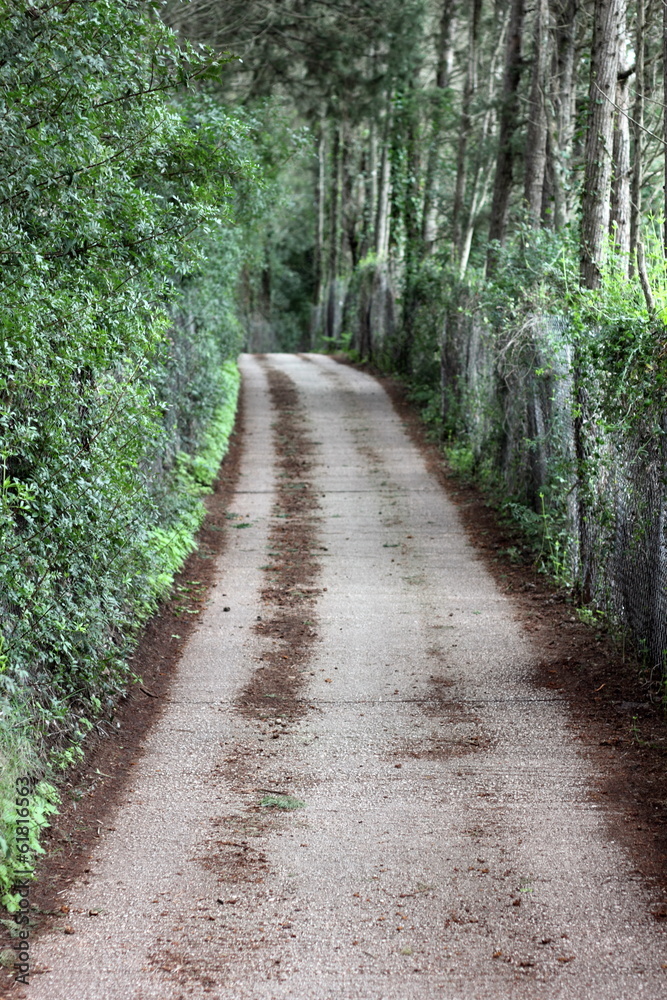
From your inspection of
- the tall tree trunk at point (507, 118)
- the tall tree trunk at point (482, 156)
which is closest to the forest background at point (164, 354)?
the tall tree trunk at point (507, 118)

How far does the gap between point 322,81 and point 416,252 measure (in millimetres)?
5893

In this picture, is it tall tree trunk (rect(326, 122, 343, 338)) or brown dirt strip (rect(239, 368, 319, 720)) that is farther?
tall tree trunk (rect(326, 122, 343, 338))

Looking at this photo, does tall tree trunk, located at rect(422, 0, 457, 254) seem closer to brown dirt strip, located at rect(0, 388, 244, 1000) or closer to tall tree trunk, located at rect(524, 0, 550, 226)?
tall tree trunk, located at rect(524, 0, 550, 226)

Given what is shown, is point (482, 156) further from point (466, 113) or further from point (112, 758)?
point (112, 758)

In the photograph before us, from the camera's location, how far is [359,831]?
15.8ft

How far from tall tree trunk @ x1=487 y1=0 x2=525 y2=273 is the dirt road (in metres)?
9.93

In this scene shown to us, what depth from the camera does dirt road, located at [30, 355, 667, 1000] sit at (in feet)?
12.1

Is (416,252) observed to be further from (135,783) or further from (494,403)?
(135,783)

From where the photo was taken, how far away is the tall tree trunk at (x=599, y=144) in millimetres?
9859

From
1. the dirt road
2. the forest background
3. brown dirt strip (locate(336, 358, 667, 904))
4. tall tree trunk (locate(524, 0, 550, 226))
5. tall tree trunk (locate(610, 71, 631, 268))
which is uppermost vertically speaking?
tall tree trunk (locate(524, 0, 550, 226))

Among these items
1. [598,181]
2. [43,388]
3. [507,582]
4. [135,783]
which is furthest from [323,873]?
[598,181]

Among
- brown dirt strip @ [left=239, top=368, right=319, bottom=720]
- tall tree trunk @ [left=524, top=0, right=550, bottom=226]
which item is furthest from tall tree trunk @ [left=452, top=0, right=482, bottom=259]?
brown dirt strip @ [left=239, top=368, right=319, bottom=720]

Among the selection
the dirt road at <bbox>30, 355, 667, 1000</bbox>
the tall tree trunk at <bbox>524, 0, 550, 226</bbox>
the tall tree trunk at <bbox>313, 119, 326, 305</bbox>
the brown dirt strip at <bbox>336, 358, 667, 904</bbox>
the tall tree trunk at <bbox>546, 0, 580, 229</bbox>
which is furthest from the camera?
the tall tree trunk at <bbox>313, 119, 326, 305</bbox>

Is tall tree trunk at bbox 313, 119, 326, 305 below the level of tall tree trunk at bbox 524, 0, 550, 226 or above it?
above
